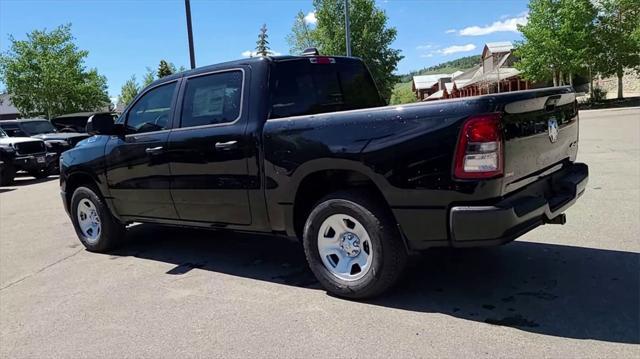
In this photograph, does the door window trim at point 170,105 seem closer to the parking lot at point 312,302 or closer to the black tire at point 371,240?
the parking lot at point 312,302

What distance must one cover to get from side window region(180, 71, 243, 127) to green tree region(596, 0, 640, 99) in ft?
129

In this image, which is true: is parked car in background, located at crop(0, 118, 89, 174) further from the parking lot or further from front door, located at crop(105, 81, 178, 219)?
front door, located at crop(105, 81, 178, 219)

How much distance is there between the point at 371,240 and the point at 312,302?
29.6 inches

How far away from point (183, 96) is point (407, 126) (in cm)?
256

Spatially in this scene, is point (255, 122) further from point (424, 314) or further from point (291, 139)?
point (424, 314)

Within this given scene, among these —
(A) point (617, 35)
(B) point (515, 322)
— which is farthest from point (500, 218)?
(A) point (617, 35)

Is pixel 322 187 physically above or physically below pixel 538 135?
below

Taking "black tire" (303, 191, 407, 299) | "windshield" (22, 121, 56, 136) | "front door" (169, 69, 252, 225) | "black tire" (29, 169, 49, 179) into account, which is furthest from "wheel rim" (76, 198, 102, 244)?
"windshield" (22, 121, 56, 136)

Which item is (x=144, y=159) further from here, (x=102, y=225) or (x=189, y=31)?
(x=189, y=31)

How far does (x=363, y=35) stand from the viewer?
5000cm

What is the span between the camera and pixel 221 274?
209 inches

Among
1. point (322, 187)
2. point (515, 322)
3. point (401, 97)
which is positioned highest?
point (401, 97)

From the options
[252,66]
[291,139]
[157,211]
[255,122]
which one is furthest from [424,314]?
[157,211]

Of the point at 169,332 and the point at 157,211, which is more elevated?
the point at 157,211
